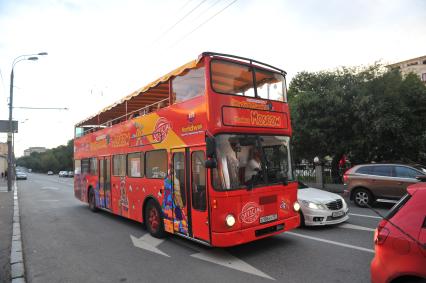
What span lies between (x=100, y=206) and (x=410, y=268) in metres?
11.0

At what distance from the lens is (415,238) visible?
313 cm

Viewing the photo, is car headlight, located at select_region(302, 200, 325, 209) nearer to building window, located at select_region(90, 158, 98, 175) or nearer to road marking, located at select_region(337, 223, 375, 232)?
road marking, located at select_region(337, 223, 375, 232)

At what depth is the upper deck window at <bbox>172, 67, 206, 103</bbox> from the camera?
6.54 m

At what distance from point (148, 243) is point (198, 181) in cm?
238

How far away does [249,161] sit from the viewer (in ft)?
21.0

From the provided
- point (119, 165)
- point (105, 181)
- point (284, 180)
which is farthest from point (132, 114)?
point (284, 180)

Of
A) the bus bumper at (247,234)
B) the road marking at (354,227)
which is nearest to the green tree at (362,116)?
the road marking at (354,227)

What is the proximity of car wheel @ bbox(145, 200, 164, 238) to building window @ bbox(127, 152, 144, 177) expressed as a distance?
0.98 meters

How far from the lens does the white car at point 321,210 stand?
26.9 ft

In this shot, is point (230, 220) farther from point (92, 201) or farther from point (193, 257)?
point (92, 201)

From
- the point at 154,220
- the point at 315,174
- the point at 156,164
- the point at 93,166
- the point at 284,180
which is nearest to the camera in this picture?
the point at 284,180

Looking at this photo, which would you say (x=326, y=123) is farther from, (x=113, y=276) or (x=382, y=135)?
(x=113, y=276)

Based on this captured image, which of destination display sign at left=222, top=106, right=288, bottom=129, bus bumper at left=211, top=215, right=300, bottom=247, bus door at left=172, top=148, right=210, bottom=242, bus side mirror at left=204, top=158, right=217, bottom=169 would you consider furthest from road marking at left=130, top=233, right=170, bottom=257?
destination display sign at left=222, top=106, right=288, bottom=129

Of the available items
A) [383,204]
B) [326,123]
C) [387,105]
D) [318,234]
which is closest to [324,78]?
[326,123]
